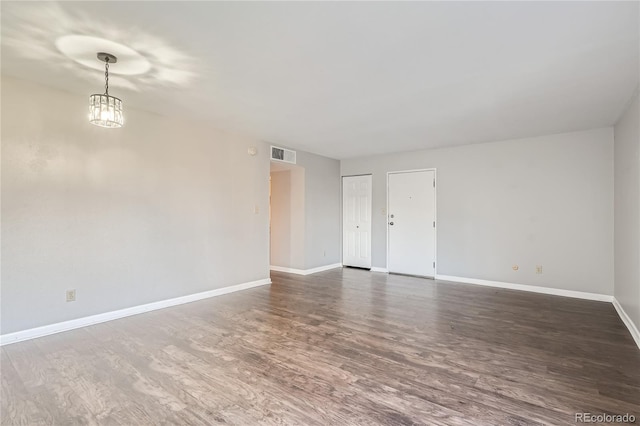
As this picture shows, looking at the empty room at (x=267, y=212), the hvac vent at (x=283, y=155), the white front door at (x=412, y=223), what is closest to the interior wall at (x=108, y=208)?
the empty room at (x=267, y=212)

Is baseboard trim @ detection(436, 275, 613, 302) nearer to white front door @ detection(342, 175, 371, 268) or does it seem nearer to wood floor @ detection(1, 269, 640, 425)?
wood floor @ detection(1, 269, 640, 425)

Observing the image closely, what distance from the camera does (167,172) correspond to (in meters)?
4.05

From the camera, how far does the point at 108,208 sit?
139 inches

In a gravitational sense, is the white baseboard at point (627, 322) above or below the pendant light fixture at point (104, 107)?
below

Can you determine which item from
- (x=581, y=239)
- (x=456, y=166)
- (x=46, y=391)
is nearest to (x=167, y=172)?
(x=46, y=391)

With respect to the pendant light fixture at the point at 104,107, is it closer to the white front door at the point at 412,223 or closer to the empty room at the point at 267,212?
the empty room at the point at 267,212

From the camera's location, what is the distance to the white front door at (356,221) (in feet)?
22.1

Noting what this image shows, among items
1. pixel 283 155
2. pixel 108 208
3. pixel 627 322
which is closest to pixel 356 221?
pixel 283 155

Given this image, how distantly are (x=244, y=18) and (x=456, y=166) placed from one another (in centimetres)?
470

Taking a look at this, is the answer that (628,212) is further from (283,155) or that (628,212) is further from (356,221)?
(283,155)

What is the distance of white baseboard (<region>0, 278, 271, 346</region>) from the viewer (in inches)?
115

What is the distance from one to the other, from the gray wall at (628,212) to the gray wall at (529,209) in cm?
29

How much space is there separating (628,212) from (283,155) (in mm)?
4694

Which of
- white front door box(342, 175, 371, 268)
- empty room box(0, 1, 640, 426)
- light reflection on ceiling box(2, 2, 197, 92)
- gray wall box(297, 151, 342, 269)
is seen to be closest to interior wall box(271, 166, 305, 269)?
gray wall box(297, 151, 342, 269)
